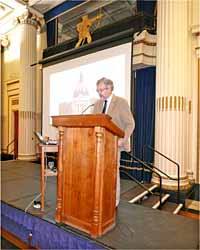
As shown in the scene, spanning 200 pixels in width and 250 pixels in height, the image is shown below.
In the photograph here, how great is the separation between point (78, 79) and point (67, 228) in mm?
3923

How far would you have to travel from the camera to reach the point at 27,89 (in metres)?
6.84

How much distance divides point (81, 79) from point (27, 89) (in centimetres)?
262

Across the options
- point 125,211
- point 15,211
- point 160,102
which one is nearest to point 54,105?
point 160,102

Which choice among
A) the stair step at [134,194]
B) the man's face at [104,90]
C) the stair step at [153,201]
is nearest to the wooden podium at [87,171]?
the man's face at [104,90]

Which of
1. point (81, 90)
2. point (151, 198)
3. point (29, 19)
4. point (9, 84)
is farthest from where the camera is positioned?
point (9, 84)

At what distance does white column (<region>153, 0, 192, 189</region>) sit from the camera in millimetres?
3678

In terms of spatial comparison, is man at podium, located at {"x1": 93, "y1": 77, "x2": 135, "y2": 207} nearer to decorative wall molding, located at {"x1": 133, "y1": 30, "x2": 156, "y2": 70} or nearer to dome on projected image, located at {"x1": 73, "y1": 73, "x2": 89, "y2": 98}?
decorative wall molding, located at {"x1": 133, "y1": 30, "x2": 156, "y2": 70}

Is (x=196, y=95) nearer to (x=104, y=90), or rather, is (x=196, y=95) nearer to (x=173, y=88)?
(x=173, y=88)

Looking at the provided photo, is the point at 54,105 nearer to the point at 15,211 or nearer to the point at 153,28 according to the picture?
the point at 153,28

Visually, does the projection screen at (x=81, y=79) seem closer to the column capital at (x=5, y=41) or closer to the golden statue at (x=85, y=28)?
the golden statue at (x=85, y=28)

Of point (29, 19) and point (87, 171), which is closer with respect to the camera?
point (87, 171)

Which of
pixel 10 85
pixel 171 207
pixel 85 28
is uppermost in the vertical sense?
pixel 85 28

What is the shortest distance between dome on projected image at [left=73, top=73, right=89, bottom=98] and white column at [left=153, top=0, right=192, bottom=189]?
5.82ft

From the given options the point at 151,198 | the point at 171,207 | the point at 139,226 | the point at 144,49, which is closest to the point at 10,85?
the point at 144,49
